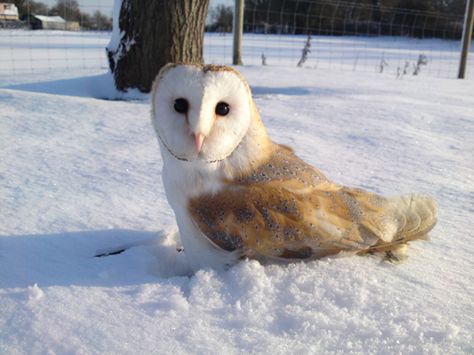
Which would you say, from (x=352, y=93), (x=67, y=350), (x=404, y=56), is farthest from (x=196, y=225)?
(x=404, y=56)

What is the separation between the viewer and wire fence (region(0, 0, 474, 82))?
807cm

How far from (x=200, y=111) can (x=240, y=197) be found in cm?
30

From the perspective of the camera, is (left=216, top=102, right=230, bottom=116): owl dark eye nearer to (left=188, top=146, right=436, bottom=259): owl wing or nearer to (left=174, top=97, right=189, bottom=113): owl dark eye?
(left=174, top=97, right=189, bottom=113): owl dark eye

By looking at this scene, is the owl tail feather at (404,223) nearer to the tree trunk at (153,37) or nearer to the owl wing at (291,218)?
the owl wing at (291,218)

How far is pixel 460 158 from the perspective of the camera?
8.35 feet

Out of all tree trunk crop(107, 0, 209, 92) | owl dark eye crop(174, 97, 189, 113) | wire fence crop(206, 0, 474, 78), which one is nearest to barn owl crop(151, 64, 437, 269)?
owl dark eye crop(174, 97, 189, 113)

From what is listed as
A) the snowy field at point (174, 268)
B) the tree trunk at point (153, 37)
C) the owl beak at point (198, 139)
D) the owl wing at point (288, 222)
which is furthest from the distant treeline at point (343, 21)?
→ the owl beak at point (198, 139)

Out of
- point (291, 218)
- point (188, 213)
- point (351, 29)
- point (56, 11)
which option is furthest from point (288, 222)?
point (351, 29)

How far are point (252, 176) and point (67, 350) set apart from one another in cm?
69

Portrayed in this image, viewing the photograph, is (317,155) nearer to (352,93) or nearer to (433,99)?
(352,93)

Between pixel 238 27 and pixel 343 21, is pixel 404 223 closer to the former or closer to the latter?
pixel 238 27

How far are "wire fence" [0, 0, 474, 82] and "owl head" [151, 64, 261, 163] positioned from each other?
4.70 m

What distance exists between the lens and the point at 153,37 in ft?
12.1

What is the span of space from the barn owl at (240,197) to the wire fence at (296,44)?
185 inches
